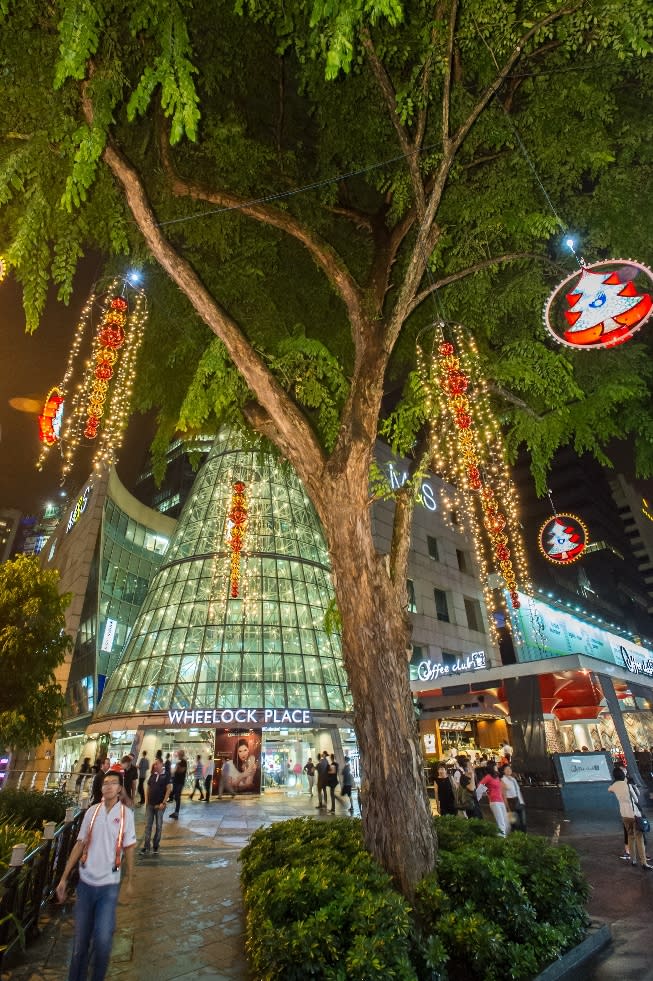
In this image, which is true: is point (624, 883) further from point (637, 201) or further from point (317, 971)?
point (637, 201)

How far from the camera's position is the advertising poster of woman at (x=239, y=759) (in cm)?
1988

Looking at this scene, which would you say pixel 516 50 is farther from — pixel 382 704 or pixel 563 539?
pixel 563 539

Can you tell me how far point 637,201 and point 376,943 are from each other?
8176mm

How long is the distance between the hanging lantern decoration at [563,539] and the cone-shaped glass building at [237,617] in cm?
913

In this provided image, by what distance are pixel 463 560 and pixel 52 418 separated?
31159mm

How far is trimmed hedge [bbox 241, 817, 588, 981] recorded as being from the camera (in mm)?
3488

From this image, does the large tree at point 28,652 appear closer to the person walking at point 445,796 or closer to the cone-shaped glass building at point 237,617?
the cone-shaped glass building at point 237,617

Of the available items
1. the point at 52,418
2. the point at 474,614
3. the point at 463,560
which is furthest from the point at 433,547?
the point at 52,418

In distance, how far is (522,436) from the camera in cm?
816

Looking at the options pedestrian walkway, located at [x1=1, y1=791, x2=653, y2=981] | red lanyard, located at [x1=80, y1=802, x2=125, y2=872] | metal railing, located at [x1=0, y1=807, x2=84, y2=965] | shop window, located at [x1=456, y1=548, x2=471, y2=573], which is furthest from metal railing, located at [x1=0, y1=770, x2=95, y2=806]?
shop window, located at [x1=456, y1=548, x2=471, y2=573]

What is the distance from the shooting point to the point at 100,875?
393 centimetres

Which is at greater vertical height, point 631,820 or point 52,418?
point 52,418

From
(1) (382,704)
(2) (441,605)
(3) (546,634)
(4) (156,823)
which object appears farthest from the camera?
(2) (441,605)

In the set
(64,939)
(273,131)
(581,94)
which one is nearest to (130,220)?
(273,131)
